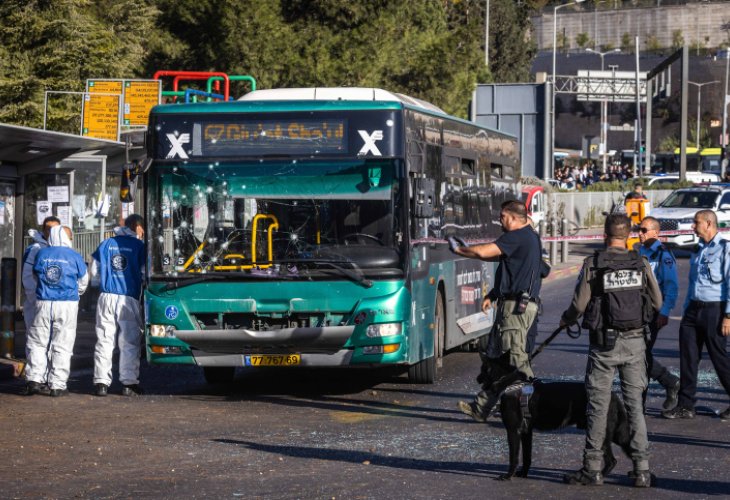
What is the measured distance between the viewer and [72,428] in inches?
442

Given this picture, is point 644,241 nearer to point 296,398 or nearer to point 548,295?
point 296,398

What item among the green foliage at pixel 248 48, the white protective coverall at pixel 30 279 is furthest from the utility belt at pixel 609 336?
the green foliage at pixel 248 48

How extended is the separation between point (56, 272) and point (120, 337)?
89cm

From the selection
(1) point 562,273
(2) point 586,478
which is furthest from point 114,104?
(2) point 586,478

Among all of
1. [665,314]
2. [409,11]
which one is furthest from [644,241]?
[409,11]

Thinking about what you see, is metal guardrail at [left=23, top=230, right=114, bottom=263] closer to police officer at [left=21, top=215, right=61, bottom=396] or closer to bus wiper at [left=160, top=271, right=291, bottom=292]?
police officer at [left=21, top=215, right=61, bottom=396]

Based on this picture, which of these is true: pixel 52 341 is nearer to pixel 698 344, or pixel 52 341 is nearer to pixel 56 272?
pixel 56 272

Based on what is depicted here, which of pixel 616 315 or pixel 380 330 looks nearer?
pixel 616 315

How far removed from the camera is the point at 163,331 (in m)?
13.0

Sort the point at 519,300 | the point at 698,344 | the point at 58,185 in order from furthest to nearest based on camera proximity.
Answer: the point at 58,185, the point at 698,344, the point at 519,300

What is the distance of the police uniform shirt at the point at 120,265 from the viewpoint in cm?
1346

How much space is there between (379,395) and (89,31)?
72.1 ft

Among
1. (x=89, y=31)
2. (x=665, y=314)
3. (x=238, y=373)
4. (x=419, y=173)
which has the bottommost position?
(x=238, y=373)

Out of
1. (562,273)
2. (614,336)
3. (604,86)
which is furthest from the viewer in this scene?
(604,86)
